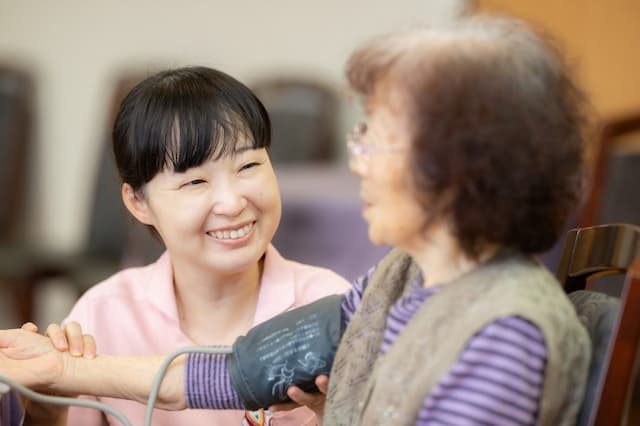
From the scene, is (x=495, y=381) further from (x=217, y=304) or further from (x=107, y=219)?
(x=107, y=219)

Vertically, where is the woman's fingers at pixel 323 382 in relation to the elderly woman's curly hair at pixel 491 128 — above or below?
below

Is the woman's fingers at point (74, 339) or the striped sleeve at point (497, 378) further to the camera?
the woman's fingers at point (74, 339)

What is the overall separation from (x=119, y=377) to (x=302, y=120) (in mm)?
2358

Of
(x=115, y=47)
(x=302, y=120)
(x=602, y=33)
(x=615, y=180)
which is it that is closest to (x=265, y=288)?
(x=615, y=180)

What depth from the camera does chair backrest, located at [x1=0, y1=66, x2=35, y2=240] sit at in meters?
3.77

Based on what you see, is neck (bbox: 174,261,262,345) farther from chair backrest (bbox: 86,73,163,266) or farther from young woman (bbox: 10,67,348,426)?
chair backrest (bbox: 86,73,163,266)

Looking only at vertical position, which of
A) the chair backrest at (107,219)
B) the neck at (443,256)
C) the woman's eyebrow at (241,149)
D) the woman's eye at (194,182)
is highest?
the woman's eyebrow at (241,149)

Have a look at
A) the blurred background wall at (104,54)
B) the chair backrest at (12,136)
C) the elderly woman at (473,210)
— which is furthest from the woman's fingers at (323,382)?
the chair backrest at (12,136)

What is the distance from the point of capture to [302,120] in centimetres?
355

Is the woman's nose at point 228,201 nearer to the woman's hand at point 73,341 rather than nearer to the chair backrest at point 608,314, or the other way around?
the woman's hand at point 73,341

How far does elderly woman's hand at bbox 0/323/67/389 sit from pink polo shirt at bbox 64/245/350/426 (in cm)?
15

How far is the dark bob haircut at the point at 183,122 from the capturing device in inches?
51.9

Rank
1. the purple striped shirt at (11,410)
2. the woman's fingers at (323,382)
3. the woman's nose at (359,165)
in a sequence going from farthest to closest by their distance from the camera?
the purple striped shirt at (11,410), the woman's fingers at (323,382), the woman's nose at (359,165)

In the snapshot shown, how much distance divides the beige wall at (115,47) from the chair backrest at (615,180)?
2.68 ft
